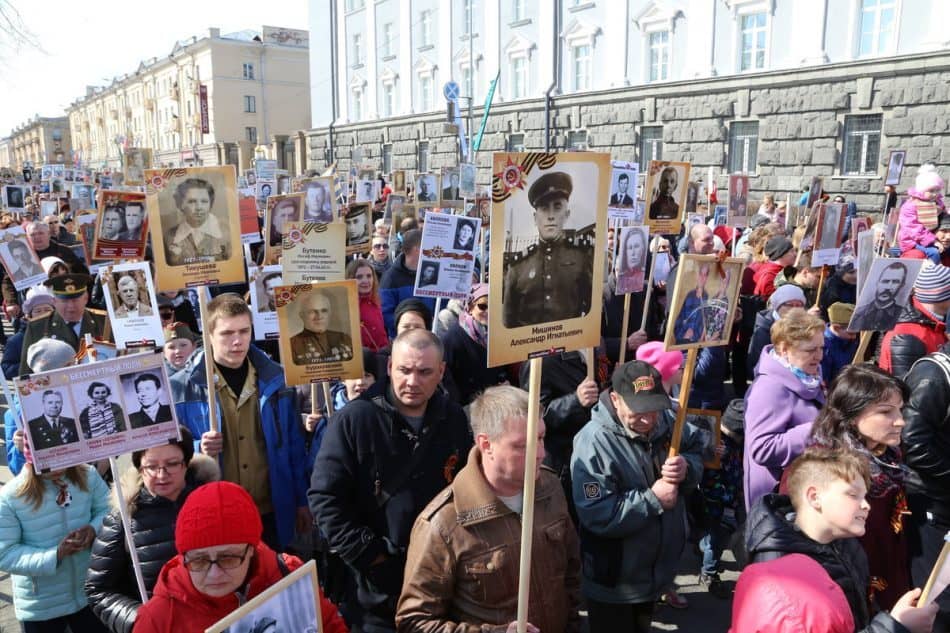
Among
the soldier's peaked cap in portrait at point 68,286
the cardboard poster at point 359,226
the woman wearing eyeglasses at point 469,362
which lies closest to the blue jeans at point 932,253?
the woman wearing eyeglasses at point 469,362

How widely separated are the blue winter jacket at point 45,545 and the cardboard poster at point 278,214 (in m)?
3.10

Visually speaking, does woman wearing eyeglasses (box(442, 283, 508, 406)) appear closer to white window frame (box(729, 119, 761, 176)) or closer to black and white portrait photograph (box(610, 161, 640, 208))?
black and white portrait photograph (box(610, 161, 640, 208))

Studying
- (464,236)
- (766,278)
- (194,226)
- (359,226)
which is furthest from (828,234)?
(194,226)

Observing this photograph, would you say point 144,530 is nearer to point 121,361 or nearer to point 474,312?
point 121,361

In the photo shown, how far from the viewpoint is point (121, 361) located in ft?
8.59

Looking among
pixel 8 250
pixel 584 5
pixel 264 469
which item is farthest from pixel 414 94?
pixel 264 469

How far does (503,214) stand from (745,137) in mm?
20255

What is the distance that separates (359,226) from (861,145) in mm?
15282

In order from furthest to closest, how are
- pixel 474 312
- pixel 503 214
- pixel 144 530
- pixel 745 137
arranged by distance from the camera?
pixel 745 137 → pixel 474 312 → pixel 144 530 → pixel 503 214

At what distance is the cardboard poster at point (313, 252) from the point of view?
480 cm

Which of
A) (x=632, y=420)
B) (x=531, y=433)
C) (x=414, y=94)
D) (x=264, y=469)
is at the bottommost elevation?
(x=264, y=469)

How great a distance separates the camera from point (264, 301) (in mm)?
4805

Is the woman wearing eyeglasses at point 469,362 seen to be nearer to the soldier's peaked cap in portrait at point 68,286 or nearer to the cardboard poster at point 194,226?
the cardboard poster at point 194,226

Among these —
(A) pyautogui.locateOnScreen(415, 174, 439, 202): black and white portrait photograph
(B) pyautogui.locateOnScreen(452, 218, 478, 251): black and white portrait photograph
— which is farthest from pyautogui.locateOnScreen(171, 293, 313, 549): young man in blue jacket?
(A) pyautogui.locateOnScreen(415, 174, 439, 202): black and white portrait photograph
